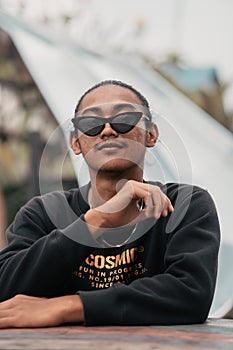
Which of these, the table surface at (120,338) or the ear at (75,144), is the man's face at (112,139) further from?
the table surface at (120,338)

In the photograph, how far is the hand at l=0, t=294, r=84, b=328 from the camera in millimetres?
1969

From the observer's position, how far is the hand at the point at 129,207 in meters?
2.05

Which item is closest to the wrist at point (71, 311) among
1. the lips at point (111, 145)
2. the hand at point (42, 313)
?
the hand at point (42, 313)

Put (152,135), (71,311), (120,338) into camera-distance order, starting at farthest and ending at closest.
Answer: (152,135), (71,311), (120,338)

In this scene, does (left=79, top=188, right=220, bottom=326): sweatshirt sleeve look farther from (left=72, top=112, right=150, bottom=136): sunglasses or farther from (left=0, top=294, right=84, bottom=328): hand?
(left=72, top=112, right=150, bottom=136): sunglasses

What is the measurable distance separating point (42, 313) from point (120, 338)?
12.5 inches

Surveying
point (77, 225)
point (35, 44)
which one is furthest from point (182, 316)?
point (35, 44)

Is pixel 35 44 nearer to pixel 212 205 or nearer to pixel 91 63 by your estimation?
pixel 91 63

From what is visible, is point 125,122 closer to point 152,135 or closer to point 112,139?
point 112,139

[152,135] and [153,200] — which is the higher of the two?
[152,135]

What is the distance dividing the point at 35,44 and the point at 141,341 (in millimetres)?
6173

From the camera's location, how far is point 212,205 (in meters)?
2.26

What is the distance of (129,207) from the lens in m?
2.12

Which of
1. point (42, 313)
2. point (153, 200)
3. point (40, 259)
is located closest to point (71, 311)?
point (42, 313)
